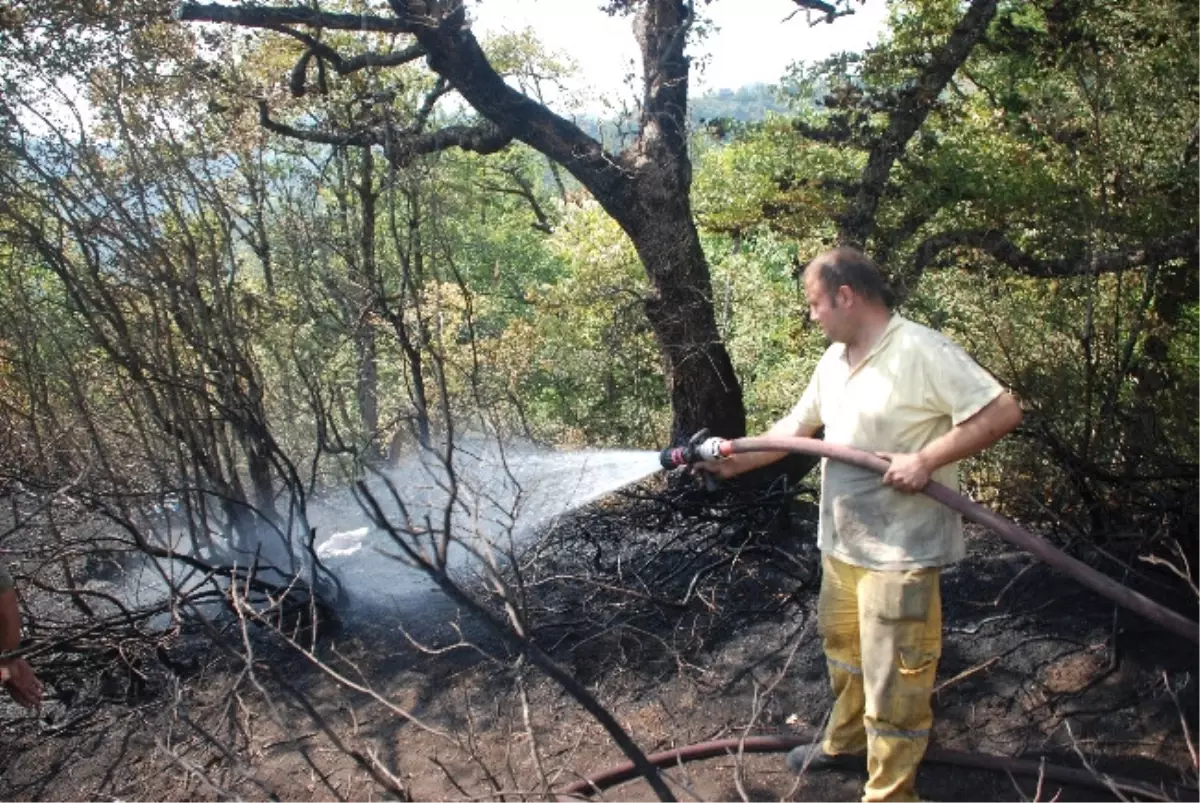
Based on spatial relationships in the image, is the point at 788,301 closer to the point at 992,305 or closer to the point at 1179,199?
the point at 992,305

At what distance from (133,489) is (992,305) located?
610 cm

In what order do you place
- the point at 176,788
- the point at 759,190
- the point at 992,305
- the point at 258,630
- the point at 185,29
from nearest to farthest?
1. the point at 176,788
2. the point at 258,630
3. the point at 185,29
4. the point at 992,305
5. the point at 759,190

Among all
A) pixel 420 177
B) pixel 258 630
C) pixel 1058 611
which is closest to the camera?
pixel 1058 611

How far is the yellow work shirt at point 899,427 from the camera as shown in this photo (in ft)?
9.11

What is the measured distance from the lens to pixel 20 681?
3.17 m

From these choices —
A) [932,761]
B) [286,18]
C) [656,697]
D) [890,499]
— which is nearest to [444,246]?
[286,18]

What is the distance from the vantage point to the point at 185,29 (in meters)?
6.54

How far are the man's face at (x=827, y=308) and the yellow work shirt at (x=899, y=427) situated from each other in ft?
0.40

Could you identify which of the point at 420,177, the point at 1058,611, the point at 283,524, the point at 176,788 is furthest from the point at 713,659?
the point at 420,177

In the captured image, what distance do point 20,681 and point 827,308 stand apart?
2896 mm

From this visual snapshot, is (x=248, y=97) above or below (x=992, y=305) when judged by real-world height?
above

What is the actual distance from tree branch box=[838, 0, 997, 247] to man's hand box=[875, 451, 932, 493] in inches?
194

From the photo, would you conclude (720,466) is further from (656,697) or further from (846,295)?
(656,697)

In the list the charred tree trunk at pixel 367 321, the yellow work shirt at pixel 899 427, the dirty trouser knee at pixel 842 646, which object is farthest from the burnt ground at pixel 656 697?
the charred tree trunk at pixel 367 321
